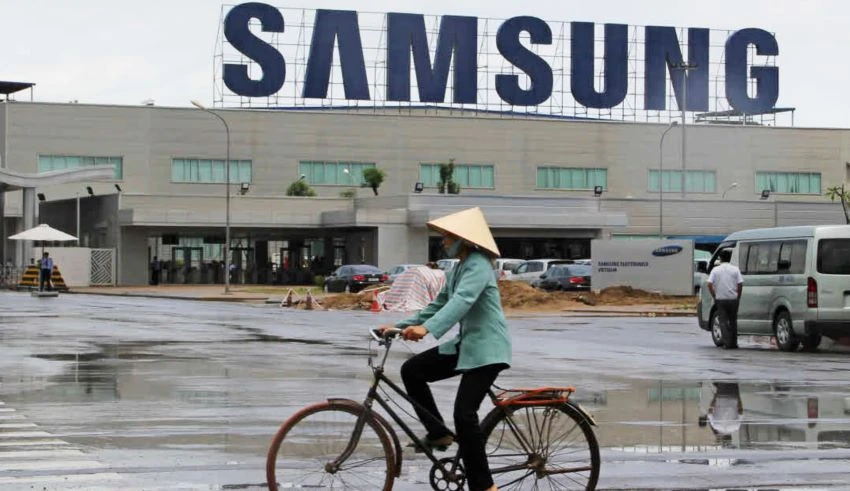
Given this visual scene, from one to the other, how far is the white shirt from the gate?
53.5 m

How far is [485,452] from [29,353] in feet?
50.0

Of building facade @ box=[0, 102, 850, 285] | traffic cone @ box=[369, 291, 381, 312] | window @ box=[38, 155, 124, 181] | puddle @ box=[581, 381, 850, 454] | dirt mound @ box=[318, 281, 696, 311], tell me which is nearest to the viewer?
puddle @ box=[581, 381, 850, 454]

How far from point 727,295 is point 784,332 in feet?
3.81

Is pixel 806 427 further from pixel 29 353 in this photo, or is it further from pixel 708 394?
pixel 29 353

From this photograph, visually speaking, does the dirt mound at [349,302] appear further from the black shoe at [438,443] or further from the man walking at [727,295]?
the black shoe at [438,443]

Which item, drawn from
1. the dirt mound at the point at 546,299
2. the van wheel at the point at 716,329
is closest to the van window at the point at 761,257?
the van wheel at the point at 716,329

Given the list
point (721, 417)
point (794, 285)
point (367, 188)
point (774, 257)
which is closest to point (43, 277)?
point (367, 188)

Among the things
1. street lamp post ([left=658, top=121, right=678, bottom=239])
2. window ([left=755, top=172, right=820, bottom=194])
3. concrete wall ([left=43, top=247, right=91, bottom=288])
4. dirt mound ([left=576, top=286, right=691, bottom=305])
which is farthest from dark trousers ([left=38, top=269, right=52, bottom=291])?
window ([left=755, top=172, right=820, bottom=194])

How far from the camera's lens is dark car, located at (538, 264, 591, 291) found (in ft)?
191

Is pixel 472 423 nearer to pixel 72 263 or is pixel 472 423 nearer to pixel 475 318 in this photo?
pixel 475 318

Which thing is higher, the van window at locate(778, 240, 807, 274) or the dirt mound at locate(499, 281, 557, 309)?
the van window at locate(778, 240, 807, 274)

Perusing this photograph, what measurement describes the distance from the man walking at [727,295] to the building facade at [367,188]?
49.7 meters

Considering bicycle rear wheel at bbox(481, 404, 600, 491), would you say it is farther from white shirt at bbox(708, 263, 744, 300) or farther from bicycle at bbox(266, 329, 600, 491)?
white shirt at bbox(708, 263, 744, 300)

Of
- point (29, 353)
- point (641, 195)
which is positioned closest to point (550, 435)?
point (29, 353)
